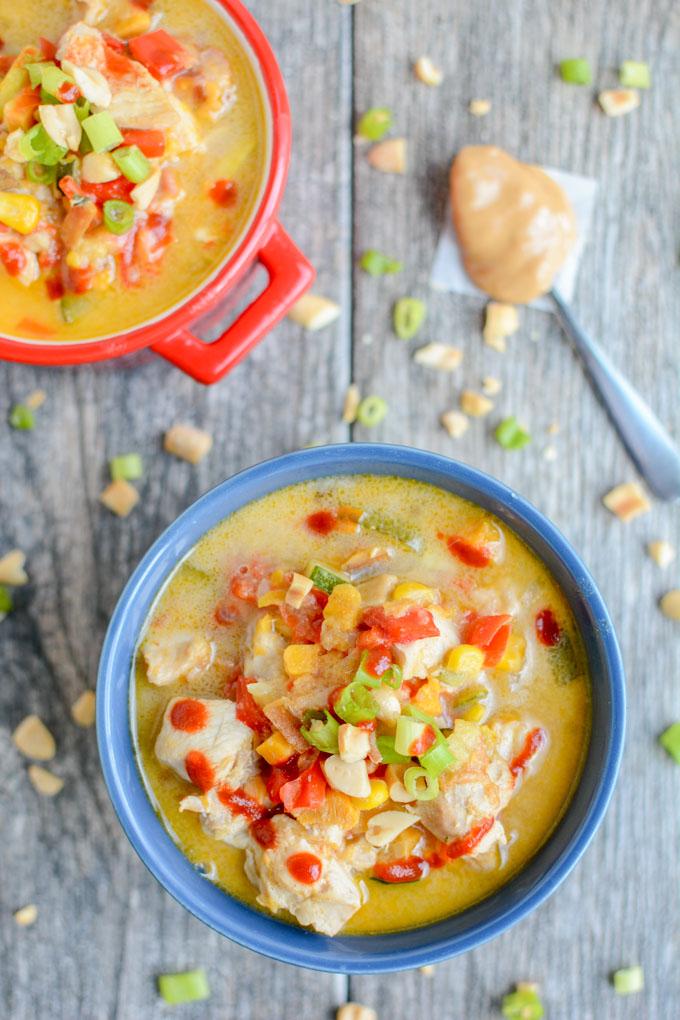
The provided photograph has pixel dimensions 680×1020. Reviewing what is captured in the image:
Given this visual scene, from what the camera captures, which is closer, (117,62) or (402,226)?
(117,62)

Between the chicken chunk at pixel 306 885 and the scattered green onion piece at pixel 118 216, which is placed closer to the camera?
the chicken chunk at pixel 306 885

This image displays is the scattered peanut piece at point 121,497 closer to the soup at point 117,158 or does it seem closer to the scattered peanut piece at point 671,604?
the soup at point 117,158

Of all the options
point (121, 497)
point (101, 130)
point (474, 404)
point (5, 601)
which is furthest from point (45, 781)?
point (101, 130)

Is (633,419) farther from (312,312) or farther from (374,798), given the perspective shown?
(374,798)

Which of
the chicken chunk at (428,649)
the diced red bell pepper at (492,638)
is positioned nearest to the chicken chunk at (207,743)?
the chicken chunk at (428,649)

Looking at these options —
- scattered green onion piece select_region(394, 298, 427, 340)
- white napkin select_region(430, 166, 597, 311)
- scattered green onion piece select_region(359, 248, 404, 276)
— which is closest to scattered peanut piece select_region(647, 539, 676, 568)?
white napkin select_region(430, 166, 597, 311)

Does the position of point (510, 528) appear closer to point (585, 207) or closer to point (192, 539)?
point (192, 539)

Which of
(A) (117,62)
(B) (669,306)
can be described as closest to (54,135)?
(A) (117,62)
